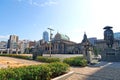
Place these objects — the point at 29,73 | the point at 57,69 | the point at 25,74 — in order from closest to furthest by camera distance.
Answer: the point at 25,74 → the point at 29,73 → the point at 57,69

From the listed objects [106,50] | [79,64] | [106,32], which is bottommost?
[79,64]

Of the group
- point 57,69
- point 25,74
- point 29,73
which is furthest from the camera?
point 57,69

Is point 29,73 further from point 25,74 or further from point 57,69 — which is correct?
point 57,69

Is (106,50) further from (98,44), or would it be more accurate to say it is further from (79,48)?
(79,48)

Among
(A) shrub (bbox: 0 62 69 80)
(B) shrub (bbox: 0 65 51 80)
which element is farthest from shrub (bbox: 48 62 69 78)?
(B) shrub (bbox: 0 65 51 80)

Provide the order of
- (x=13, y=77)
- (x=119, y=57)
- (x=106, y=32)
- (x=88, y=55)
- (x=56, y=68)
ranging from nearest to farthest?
(x=13, y=77) → (x=56, y=68) → (x=88, y=55) → (x=119, y=57) → (x=106, y=32)

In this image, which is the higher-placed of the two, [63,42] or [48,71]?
[63,42]

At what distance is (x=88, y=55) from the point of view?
2072 centimetres

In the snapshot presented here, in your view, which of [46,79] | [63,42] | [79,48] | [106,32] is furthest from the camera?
[63,42]

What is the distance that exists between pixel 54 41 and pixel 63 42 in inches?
311

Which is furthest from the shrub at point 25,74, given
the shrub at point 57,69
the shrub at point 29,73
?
the shrub at point 57,69

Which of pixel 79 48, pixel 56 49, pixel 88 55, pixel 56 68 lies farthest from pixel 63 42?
pixel 56 68

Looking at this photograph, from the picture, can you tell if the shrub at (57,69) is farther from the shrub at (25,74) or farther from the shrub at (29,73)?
the shrub at (25,74)

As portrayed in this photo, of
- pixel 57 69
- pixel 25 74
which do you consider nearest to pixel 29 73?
pixel 25 74
